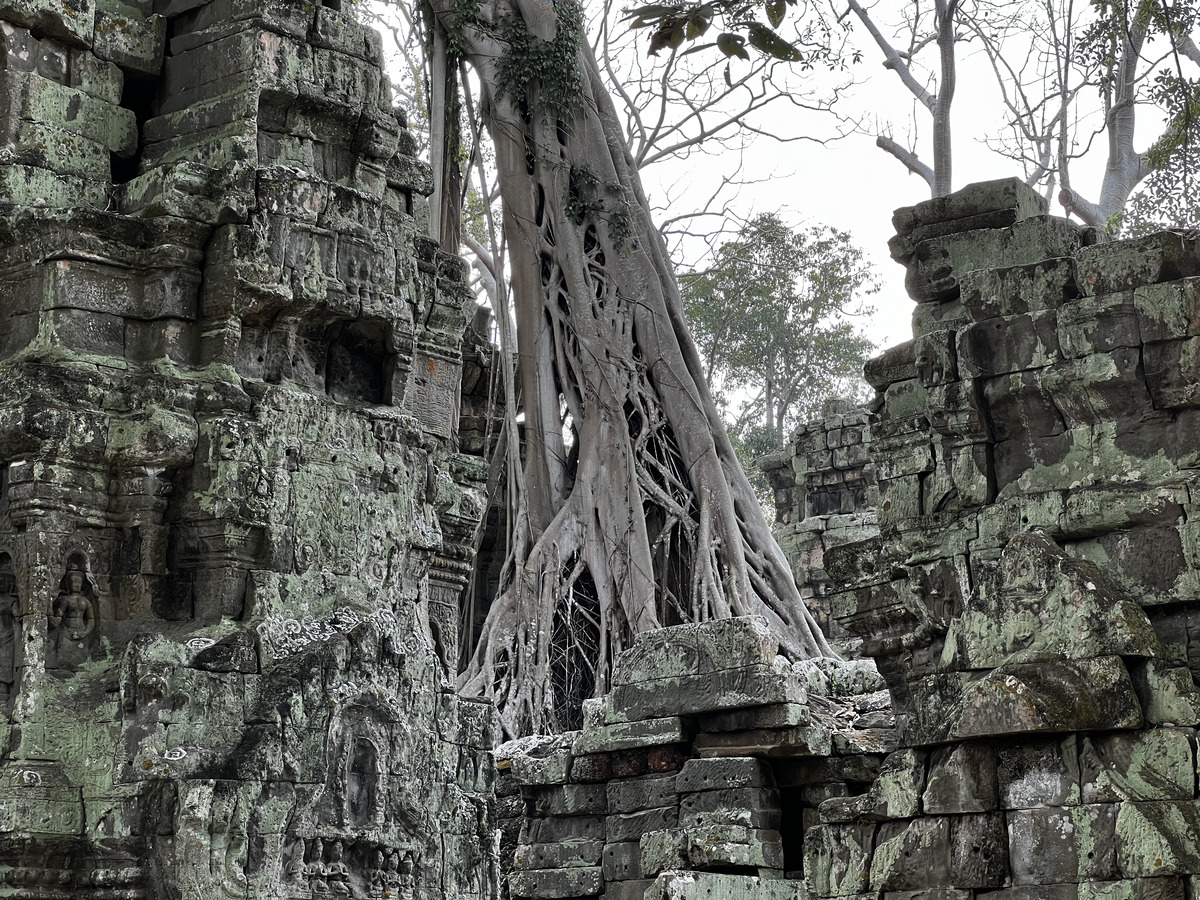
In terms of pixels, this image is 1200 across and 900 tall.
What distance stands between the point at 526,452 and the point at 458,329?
22.1ft

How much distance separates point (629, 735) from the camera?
7.57 metres

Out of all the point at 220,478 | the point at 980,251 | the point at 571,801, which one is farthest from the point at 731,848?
the point at 220,478

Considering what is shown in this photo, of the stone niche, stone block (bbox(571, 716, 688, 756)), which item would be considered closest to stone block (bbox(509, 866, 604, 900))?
stone block (bbox(571, 716, 688, 756))

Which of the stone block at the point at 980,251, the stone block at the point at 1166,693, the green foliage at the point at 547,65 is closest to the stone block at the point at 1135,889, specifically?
the stone block at the point at 1166,693

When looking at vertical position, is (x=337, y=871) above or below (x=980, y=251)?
below

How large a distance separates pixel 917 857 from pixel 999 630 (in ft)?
2.40

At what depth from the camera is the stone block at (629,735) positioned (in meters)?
7.45

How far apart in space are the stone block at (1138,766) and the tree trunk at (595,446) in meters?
6.70

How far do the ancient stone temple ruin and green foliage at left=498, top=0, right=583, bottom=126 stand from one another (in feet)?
23.3

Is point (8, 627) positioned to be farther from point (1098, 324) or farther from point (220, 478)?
point (1098, 324)

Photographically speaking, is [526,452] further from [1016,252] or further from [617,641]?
[1016,252]

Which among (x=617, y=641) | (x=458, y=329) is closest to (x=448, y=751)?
(x=458, y=329)

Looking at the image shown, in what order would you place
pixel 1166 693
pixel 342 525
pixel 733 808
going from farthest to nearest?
pixel 733 808 < pixel 342 525 < pixel 1166 693

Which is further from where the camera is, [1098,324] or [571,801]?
[571,801]
